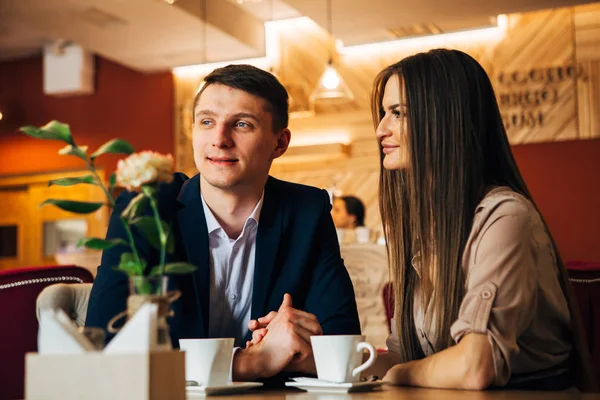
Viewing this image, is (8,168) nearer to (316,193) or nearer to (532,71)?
(532,71)

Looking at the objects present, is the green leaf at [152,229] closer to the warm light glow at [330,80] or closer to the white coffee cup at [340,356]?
the white coffee cup at [340,356]

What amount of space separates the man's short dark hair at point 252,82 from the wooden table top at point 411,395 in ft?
2.90

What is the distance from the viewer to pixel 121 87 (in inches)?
323

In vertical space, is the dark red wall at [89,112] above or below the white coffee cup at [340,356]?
above

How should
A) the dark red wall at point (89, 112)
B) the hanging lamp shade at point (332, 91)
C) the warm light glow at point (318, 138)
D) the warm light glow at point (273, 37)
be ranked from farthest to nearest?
the dark red wall at point (89, 112) → the warm light glow at point (273, 37) → the warm light glow at point (318, 138) → the hanging lamp shade at point (332, 91)

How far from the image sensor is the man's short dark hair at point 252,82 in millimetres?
2092

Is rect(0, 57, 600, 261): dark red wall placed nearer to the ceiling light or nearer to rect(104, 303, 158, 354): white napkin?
the ceiling light

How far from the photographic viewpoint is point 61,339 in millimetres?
1035

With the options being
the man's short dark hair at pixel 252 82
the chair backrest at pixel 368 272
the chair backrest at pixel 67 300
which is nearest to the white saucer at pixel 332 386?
the chair backrest at pixel 67 300

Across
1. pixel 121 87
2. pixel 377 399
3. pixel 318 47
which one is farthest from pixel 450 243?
pixel 121 87

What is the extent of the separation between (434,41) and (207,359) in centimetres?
593

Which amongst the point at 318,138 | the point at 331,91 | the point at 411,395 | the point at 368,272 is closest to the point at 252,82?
the point at 411,395

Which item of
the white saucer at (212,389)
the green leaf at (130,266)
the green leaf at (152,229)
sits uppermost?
the green leaf at (152,229)

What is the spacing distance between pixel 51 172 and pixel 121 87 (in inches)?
48.2
